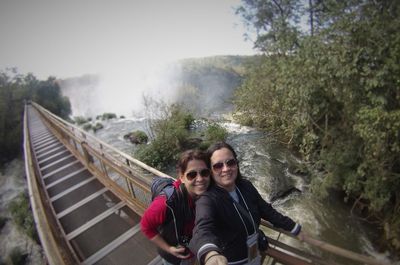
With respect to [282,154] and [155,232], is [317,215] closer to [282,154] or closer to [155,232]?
[282,154]

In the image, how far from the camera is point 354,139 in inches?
251

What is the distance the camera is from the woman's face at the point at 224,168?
2.07 meters

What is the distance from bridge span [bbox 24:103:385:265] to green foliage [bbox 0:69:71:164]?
22692mm

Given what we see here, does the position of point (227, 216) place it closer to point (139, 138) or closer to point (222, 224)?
point (222, 224)

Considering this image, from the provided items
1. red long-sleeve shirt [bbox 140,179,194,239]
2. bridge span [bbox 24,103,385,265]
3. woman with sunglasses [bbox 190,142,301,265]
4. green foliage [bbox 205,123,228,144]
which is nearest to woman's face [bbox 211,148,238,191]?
woman with sunglasses [bbox 190,142,301,265]

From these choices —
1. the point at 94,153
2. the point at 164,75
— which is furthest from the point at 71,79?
the point at 94,153

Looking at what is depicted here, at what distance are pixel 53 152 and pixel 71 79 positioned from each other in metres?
65.7

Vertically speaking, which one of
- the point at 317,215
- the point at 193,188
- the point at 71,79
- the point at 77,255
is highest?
the point at 71,79

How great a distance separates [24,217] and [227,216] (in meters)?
15.6

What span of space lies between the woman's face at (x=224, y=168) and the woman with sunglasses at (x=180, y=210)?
0.35ft

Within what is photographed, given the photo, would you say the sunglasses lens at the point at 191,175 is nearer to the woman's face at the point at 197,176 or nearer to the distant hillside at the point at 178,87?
the woman's face at the point at 197,176

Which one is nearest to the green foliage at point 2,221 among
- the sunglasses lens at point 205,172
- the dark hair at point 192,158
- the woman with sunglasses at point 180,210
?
the woman with sunglasses at point 180,210

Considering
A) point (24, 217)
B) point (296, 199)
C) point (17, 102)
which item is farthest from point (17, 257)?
point (17, 102)

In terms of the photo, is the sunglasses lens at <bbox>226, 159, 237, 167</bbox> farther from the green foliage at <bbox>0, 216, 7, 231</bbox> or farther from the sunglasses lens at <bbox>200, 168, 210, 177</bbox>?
the green foliage at <bbox>0, 216, 7, 231</bbox>
